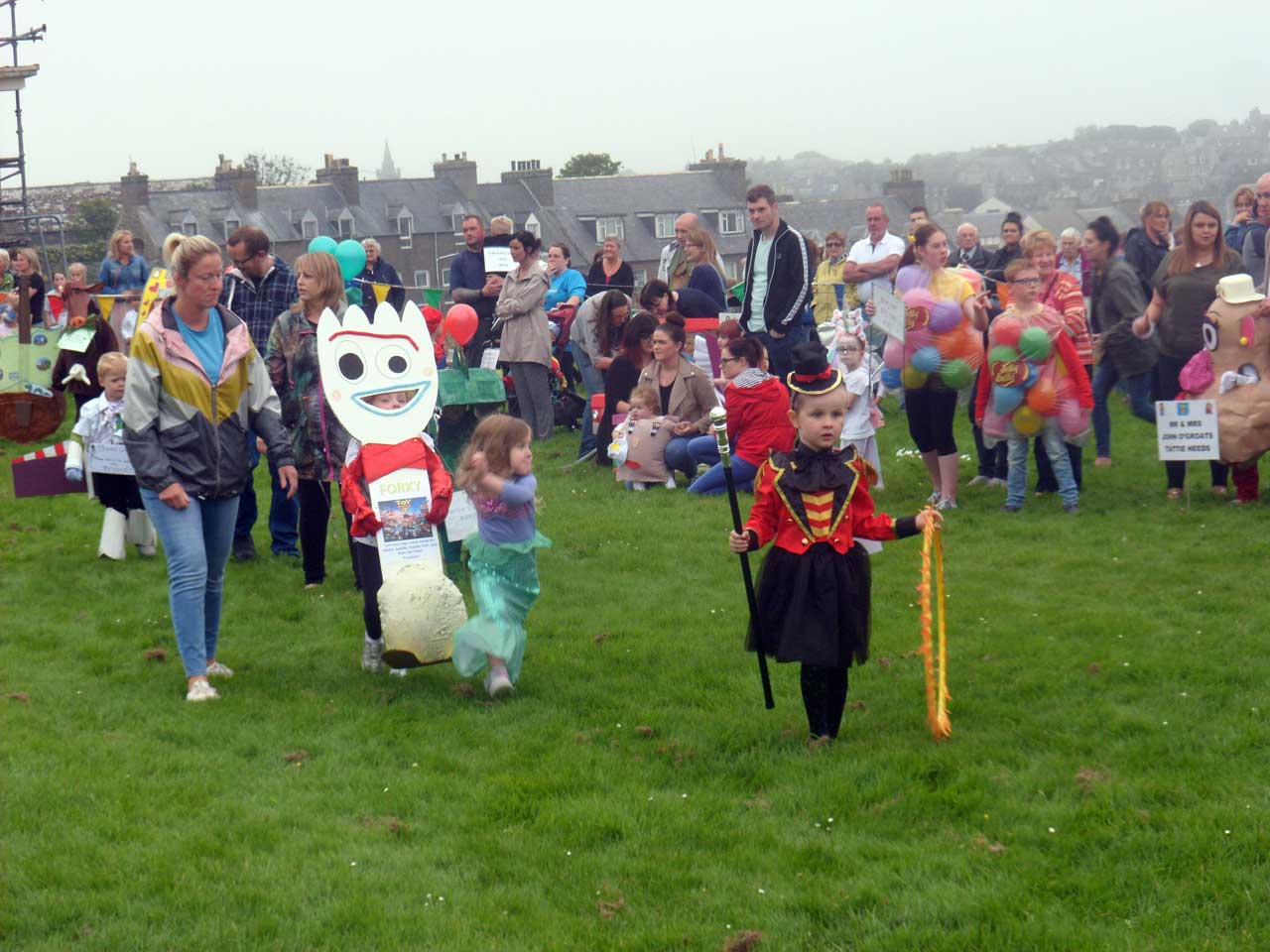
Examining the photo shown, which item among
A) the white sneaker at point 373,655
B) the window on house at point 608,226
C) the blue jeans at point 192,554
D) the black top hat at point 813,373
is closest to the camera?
the black top hat at point 813,373

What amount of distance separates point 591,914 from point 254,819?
167cm

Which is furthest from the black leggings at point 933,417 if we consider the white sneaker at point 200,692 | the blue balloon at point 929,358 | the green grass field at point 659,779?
the white sneaker at point 200,692

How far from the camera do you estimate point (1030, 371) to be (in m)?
11.1

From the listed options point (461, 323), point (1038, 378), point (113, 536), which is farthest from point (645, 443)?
point (113, 536)

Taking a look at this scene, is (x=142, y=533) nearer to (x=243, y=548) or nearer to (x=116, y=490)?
(x=116, y=490)

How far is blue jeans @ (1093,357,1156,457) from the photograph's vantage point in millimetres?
12523

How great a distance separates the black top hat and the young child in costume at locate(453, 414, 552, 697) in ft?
5.36

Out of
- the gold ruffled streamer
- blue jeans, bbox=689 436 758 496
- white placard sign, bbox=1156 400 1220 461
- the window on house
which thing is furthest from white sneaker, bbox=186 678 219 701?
the window on house

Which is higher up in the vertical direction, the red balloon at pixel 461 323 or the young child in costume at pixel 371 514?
the red balloon at pixel 461 323

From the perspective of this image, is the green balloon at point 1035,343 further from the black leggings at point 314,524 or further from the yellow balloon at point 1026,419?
the black leggings at point 314,524

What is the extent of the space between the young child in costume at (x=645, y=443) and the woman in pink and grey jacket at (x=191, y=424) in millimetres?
6037

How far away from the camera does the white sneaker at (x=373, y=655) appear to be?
8109 mm

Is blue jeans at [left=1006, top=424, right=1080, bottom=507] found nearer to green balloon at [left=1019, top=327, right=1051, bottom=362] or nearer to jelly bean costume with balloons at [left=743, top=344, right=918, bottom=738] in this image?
green balloon at [left=1019, top=327, right=1051, bottom=362]

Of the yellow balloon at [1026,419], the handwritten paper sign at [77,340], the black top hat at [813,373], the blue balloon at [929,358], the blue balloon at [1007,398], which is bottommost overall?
the yellow balloon at [1026,419]
